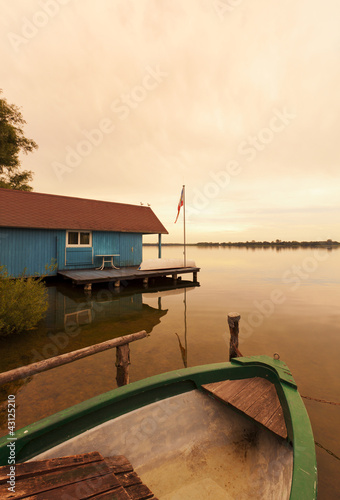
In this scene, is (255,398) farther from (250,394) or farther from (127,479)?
(127,479)

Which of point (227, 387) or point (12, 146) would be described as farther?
point (12, 146)

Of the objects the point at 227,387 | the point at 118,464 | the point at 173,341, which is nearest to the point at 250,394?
the point at 227,387

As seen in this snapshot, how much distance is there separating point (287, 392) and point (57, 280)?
16517 millimetres

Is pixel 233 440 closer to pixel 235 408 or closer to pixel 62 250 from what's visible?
pixel 235 408

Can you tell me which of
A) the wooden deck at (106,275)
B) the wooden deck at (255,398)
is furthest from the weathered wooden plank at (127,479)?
the wooden deck at (106,275)

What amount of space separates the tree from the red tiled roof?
11.0 m

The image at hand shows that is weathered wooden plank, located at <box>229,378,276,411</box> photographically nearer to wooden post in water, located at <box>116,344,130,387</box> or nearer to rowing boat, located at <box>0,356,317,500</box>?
rowing boat, located at <box>0,356,317,500</box>

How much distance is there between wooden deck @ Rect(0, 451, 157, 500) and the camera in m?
1.79

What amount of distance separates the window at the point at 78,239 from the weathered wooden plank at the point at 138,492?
16051 millimetres

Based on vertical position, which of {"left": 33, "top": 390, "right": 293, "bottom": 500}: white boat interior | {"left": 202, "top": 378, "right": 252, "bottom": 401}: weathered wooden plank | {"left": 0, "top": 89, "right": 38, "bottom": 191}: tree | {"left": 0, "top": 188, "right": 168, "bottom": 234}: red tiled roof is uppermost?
{"left": 0, "top": 89, "right": 38, "bottom": 191}: tree

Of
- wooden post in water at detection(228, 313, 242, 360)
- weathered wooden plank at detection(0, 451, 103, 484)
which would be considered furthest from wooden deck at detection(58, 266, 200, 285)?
weathered wooden plank at detection(0, 451, 103, 484)

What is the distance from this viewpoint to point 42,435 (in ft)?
7.86

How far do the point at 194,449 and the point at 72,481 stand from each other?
5.77 ft

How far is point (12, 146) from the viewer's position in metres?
24.6
